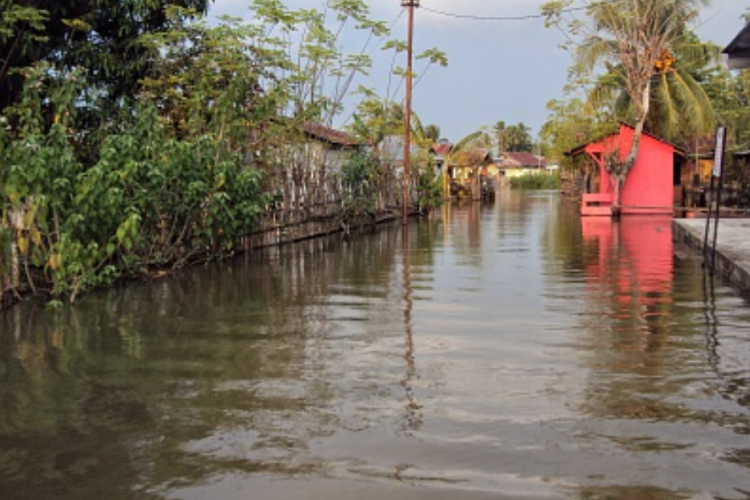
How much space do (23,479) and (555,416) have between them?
333 cm

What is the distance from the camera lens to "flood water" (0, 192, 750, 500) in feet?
15.1

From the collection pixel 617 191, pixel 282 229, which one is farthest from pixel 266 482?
pixel 617 191

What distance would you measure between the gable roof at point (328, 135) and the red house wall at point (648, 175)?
481 inches

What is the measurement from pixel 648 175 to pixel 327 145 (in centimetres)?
1593

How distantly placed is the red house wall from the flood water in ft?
69.8

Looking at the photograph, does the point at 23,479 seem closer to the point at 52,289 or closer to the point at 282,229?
the point at 52,289

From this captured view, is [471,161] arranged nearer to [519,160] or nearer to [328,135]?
[328,135]

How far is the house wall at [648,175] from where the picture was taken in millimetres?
32812

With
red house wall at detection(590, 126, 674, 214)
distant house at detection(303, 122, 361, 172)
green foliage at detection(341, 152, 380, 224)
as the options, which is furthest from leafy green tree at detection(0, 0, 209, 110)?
red house wall at detection(590, 126, 674, 214)

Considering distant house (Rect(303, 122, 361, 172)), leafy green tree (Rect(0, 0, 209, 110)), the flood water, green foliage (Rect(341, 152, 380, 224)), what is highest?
leafy green tree (Rect(0, 0, 209, 110))

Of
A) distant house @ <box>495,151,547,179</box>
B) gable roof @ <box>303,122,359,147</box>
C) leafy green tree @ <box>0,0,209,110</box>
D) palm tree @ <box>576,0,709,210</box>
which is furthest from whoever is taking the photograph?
distant house @ <box>495,151,547,179</box>

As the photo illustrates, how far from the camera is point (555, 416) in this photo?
570cm

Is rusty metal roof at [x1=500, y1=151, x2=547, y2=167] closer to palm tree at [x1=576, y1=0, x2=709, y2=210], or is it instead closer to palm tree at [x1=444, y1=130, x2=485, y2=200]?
palm tree at [x1=444, y1=130, x2=485, y2=200]

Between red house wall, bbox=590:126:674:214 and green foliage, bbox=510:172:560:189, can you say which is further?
green foliage, bbox=510:172:560:189
